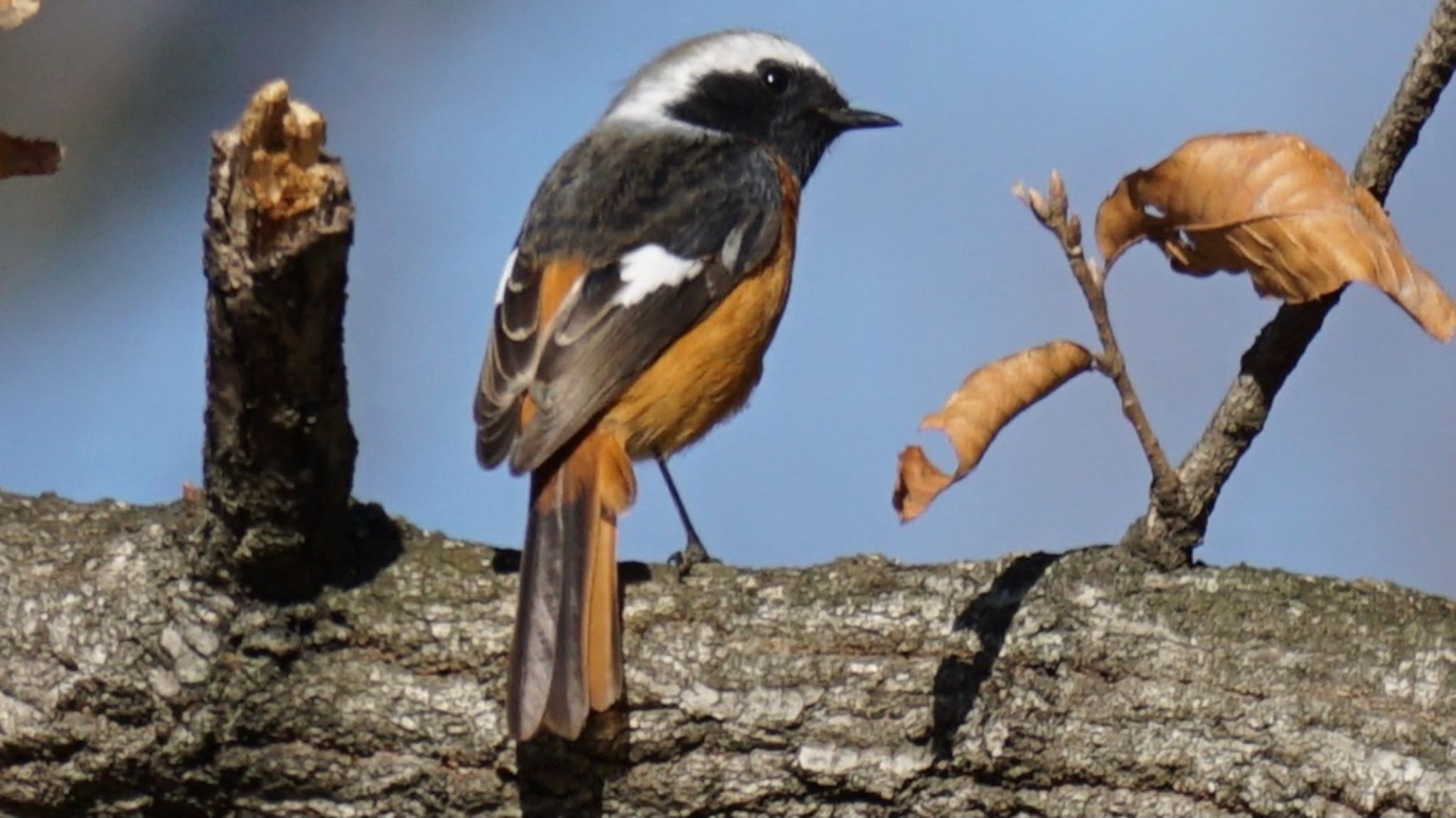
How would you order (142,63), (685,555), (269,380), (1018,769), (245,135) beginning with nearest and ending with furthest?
(245,135) → (269,380) → (1018,769) → (685,555) → (142,63)

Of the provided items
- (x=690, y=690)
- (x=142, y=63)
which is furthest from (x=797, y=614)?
(x=142, y=63)

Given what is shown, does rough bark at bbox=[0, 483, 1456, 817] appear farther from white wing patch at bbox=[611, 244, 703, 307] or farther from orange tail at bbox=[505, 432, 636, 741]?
white wing patch at bbox=[611, 244, 703, 307]

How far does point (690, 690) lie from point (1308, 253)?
1.34 meters

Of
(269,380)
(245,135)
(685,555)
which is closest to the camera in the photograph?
(245,135)

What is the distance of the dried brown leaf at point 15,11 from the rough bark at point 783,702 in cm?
94

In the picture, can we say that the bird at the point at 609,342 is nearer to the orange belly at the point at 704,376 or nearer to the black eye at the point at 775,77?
the orange belly at the point at 704,376

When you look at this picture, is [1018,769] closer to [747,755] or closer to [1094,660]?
[1094,660]

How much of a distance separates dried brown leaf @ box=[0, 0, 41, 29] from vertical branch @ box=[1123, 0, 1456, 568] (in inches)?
83.5

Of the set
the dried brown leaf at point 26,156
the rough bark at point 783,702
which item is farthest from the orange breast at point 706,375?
the dried brown leaf at point 26,156

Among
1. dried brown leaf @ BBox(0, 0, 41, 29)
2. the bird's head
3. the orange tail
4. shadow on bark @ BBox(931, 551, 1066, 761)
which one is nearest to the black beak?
the bird's head

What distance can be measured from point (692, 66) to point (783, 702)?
11.3 ft

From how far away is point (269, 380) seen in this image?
124 inches

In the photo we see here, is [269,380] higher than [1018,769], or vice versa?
[269,380]

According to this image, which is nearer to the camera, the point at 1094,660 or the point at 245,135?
the point at 245,135
